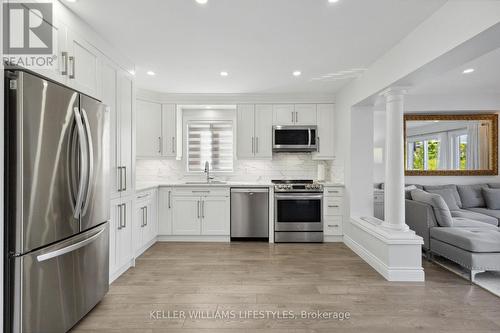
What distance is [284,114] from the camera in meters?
4.72

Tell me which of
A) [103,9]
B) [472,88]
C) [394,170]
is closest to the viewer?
[103,9]

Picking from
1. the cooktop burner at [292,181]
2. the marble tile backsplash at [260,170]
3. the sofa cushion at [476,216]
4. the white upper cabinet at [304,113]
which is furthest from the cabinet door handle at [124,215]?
the sofa cushion at [476,216]

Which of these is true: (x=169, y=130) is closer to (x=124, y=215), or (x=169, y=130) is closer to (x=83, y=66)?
(x=124, y=215)

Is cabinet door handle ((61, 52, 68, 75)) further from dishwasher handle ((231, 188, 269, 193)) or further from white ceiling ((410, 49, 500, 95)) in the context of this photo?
white ceiling ((410, 49, 500, 95))

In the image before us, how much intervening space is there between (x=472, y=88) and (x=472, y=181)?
68.8 inches

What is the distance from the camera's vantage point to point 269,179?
199 inches

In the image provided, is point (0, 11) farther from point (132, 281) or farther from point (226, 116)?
point (226, 116)

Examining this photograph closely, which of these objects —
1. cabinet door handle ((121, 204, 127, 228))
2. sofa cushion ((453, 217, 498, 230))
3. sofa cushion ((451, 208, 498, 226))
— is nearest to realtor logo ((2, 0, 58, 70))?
cabinet door handle ((121, 204, 127, 228))

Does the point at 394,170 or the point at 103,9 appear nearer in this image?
the point at 103,9

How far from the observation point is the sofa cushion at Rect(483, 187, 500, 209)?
4527 mm

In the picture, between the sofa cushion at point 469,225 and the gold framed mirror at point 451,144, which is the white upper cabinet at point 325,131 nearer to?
the gold framed mirror at point 451,144

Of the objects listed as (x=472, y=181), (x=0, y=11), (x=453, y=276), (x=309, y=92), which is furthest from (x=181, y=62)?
(x=472, y=181)

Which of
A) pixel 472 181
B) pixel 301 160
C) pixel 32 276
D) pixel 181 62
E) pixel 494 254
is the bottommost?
pixel 494 254

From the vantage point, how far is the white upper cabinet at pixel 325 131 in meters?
4.69
